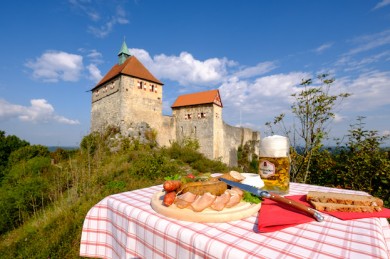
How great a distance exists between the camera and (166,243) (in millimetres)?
1152

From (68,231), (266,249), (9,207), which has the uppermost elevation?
(266,249)

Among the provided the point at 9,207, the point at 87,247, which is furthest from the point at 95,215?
the point at 9,207

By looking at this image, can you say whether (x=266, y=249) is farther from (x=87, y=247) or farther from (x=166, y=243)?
(x=87, y=247)

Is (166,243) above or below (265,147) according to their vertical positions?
below

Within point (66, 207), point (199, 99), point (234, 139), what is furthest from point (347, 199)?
point (234, 139)

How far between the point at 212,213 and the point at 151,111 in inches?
760

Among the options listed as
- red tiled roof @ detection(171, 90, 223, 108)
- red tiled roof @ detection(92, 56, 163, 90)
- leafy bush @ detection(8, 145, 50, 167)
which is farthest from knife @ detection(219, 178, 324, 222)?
leafy bush @ detection(8, 145, 50, 167)

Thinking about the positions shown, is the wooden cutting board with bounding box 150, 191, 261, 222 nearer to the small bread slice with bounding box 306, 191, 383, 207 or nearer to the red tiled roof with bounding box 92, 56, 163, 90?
the small bread slice with bounding box 306, 191, 383, 207

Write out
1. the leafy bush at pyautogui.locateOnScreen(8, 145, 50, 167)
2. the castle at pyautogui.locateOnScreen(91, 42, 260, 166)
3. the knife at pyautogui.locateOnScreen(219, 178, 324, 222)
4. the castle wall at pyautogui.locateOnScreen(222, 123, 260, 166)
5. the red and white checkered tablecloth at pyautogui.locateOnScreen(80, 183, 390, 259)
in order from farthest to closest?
the castle wall at pyautogui.locateOnScreen(222, 123, 260, 166) → the leafy bush at pyautogui.locateOnScreen(8, 145, 50, 167) → the castle at pyautogui.locateOnScreen(91, 42, 260, 166) → the knife at pyautogui.locateOnScreen(219, 178, 324, 222) → the red and white checkered tablecloth at pyautogui.locateOnScreen(80, 183, 390, 259)

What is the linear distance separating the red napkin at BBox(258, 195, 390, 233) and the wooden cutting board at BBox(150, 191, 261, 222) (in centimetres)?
8

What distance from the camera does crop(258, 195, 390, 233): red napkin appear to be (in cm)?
109

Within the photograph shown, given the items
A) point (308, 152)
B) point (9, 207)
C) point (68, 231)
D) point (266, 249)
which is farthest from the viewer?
point (9, 207)

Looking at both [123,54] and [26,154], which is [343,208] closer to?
[123,54]

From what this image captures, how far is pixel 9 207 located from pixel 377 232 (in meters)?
9.56
